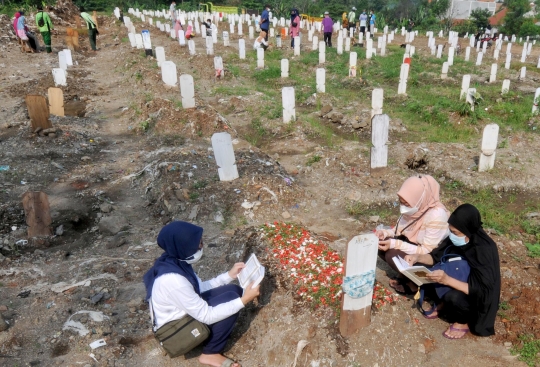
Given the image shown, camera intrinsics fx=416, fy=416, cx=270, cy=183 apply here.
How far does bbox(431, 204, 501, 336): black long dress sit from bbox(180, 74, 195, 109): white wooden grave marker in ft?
22.7

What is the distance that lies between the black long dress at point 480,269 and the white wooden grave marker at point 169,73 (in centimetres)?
948

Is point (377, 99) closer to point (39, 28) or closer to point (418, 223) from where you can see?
point (418, 223)

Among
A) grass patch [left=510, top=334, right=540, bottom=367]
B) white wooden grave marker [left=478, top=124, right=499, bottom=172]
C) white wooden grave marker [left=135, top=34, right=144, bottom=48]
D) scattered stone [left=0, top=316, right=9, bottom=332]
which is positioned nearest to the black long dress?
grass patch [left=510, top=334, right=540, bottom=367]

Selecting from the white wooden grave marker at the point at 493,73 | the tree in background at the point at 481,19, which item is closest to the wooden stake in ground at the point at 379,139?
the white wooden grave marker at the point at 493,73

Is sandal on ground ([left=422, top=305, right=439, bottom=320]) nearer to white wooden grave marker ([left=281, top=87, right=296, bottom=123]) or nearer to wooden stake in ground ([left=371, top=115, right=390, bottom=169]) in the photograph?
wooden stake in ground ([left=371, top=115, right=390, bottom=169])

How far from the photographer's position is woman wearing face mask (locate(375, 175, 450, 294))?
3.82 metres

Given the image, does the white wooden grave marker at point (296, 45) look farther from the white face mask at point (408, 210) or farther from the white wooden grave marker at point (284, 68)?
the white face mask at point (408, 210)

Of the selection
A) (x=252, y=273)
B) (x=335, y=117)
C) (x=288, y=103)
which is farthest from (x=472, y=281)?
(x=335, y=117)

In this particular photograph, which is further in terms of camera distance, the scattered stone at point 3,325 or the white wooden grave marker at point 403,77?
the white wooden grave marker at point 403,77

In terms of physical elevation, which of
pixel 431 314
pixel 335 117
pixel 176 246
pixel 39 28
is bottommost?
pixel 431 314

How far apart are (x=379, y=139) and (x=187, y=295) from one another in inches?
194

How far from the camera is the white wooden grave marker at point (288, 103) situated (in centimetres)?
916

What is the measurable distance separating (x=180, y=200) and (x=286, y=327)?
3.27m

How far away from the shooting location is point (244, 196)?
19.8ft
